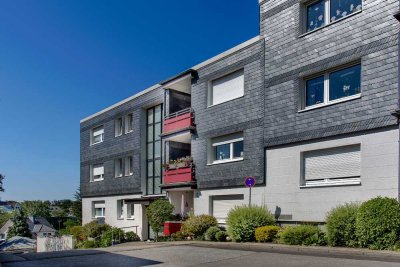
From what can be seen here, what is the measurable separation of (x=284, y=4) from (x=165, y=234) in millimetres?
11270

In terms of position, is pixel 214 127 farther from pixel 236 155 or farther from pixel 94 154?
pixel 94 154

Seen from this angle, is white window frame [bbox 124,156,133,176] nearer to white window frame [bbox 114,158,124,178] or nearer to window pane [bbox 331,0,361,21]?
white window frame [bbox 114,158,124,178]

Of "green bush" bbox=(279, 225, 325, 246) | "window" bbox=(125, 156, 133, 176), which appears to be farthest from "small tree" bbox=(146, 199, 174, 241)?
"green bush" bbox=(279, 225, 325, 246)

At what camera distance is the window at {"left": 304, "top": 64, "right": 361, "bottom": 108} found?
13.3 metres

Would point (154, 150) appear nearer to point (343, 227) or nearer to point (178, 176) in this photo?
point (178, 176)

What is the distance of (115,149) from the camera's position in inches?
1092

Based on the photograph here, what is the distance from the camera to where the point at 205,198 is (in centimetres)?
1873

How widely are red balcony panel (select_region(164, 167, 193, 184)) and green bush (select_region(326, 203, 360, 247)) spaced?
8821 mm

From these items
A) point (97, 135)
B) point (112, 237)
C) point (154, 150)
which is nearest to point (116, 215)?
point (112, 237)

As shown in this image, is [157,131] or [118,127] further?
[118,127]

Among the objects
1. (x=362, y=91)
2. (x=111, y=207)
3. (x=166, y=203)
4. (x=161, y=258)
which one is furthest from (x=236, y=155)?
(x=111, y=207)

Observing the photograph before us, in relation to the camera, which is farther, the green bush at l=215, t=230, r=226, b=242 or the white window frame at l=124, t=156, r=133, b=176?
the white window frame at l=124, t=156, r=133, b=176

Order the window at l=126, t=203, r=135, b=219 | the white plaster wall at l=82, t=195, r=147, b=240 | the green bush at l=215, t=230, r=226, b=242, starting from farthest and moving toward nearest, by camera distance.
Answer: the window at l=126, t=203, r=135, b=219 < the white plaster wall at l=82, t=195, r=147, b=240 < the green bush at l=215, t=230, r=226, b=242

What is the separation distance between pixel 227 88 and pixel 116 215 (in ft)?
43.5
